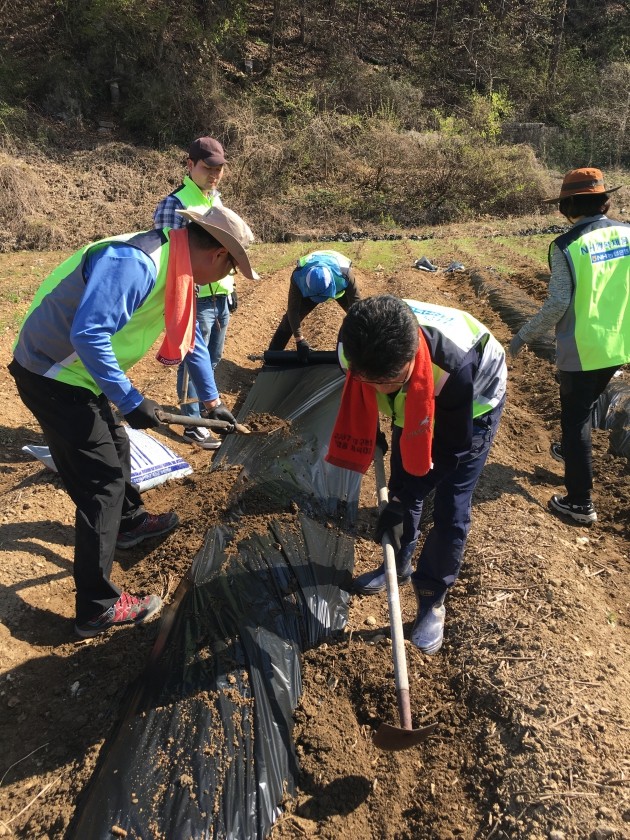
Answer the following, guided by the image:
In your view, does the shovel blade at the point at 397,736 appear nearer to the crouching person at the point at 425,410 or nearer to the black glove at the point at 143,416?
the crouching person at the point at 425,410

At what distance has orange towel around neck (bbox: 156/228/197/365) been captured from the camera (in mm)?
2039

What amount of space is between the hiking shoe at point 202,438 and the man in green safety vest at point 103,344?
163 centimetres

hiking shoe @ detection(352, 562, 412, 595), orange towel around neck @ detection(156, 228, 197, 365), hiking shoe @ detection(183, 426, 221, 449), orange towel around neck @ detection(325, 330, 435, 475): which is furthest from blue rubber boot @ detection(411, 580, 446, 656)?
hiking shoe @ detection(183, 426, 221, 449)

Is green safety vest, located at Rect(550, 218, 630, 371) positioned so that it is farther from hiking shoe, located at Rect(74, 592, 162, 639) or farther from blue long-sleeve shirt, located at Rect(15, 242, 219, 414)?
hiking shoe, located at Rect(74, 592, 162, 639)

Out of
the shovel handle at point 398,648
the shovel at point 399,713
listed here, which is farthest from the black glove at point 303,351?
the shovel at point 399,713

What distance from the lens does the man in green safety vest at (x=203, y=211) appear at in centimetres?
341

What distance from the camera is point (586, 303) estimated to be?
10.1 feet

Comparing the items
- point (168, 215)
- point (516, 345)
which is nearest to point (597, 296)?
point (516, 345)

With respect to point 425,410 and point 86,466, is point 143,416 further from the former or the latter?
point 425,410

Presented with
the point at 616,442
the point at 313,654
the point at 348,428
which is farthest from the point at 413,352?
the point at 616,442

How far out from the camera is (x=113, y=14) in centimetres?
1625

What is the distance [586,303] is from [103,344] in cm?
251

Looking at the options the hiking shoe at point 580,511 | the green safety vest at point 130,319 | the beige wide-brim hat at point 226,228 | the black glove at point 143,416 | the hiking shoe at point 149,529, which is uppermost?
the beige wide-brim hat at point 226,228

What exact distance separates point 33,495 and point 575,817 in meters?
2.93
